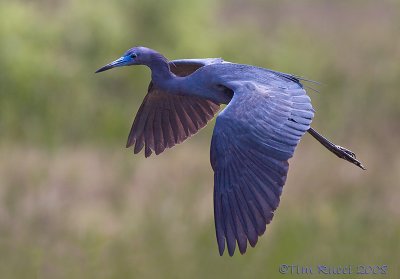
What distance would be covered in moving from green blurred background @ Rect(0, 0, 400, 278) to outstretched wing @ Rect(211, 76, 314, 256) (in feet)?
13.4

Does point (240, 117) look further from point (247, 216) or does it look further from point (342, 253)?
point (342, 253)

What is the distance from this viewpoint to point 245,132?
6.92 m

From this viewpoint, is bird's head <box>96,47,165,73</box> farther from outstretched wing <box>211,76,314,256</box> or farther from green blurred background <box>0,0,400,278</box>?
green blurred background <box>0,0,400,278</box>

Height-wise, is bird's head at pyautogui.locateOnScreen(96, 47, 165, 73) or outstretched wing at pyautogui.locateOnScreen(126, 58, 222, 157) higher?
bird's head at pyautogui.locateOnScreen(96, 47, 165, 73)

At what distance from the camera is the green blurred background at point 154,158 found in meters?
12.7

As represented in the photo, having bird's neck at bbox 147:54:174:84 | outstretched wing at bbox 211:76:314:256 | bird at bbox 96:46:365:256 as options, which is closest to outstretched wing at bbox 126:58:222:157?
bird at bbox 96:46:365:256

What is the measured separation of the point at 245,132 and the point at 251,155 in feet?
0.53

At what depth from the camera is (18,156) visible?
15.5 m

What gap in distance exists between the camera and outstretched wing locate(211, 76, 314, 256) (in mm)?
6621

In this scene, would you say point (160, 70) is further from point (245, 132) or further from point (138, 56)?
point (245, 132)

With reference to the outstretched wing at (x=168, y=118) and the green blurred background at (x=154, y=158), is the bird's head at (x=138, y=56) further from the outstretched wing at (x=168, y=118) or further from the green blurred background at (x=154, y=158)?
the green blurred background at (x=154, y=158)

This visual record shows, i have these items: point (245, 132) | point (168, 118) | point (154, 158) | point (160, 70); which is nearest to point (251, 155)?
point (245, 132)

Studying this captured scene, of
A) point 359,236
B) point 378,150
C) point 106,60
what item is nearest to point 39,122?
point 106,60

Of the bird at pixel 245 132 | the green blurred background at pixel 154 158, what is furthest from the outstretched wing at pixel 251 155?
the green blurred background at pixel 154 158
